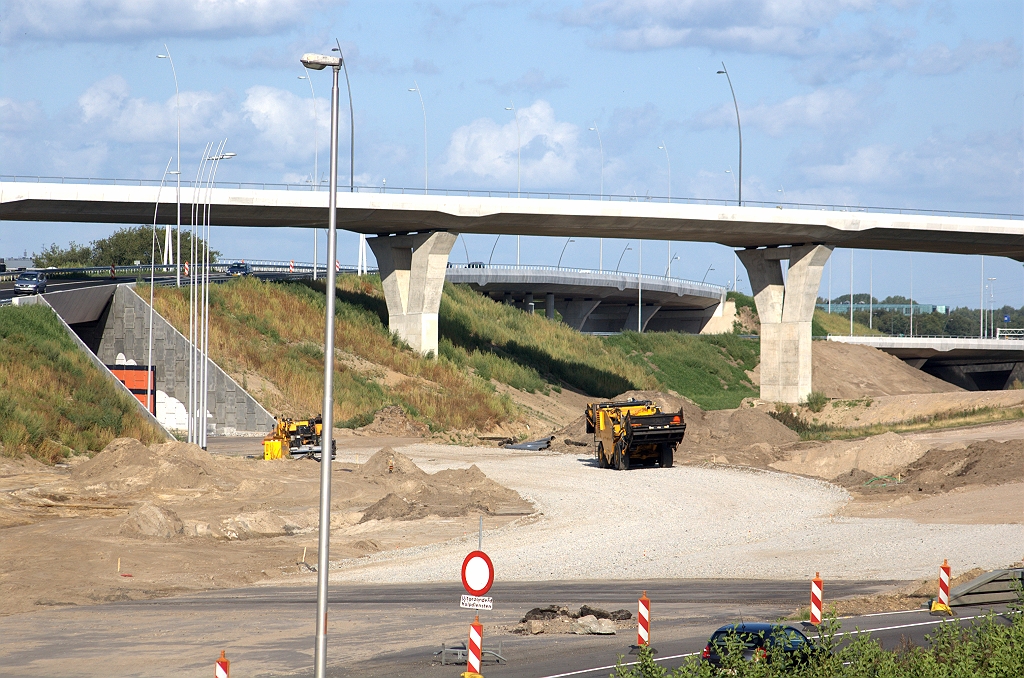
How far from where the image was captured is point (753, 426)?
177 feet

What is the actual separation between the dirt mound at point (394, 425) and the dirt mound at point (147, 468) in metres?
17.5

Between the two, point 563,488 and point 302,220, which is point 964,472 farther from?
point 302,220

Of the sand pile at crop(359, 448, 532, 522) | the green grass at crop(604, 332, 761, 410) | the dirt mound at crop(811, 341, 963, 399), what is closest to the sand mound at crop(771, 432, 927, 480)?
the sand pile at crop(359, 448, 532, 522)

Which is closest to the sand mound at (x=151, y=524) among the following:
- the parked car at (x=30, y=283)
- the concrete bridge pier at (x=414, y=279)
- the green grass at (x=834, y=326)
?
the concrete bridge pier at (x=414, y=279)

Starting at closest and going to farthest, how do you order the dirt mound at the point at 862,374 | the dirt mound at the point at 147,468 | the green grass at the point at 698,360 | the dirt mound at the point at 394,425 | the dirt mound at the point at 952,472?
the dirt mound at the point at 147,468 < the dirt mound at the point at 952,472 < the dirt mound at the point at 394,425 < the dirt mound at the point at 862,374 < the green grass at the point at 698,360

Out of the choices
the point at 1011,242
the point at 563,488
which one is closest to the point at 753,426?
the point at 563,488

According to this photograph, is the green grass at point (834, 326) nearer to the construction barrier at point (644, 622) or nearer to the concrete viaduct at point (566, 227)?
the concrete viaduct at point (566, 227)

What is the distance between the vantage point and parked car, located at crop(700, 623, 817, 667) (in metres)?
13.1

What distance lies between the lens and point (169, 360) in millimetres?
56719

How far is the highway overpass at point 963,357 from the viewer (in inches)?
3893

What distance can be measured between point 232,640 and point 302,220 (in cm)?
4349

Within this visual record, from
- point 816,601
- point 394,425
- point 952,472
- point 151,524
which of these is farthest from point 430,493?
point 394,425

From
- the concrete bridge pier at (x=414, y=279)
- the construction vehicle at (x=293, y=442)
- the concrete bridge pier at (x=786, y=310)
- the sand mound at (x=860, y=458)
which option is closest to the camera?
the sand mound at (x=860, y=458)

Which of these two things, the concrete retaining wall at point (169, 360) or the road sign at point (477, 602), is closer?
the road sign at point (477, 602)
